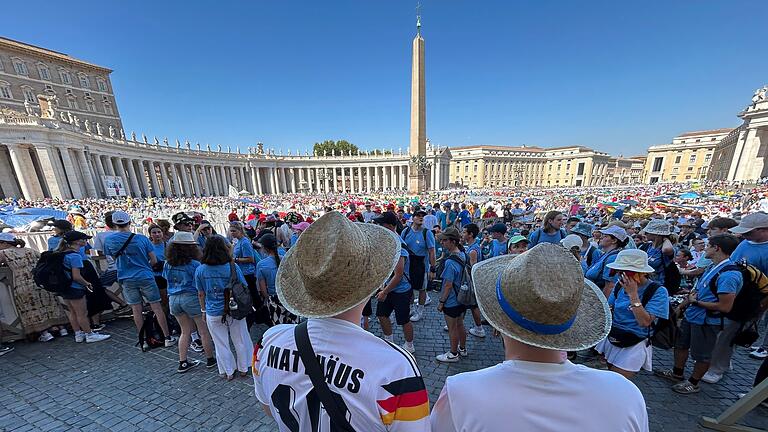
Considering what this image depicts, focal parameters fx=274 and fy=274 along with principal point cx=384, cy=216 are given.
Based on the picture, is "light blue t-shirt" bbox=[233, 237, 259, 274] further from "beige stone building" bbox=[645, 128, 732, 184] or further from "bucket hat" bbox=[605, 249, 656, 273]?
"beige stone building" bbox=[645, 128, 732, 184]

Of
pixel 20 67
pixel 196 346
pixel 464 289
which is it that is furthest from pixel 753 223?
pixel 20 67

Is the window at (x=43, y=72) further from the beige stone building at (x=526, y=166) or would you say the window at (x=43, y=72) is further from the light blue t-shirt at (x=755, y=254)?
the beige stone building at (x=526, y=166)

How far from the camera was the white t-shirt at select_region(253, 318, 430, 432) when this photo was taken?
1.06 meters

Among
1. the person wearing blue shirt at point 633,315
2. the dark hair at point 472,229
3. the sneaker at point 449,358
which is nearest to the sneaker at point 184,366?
the sneaker at point 449,358

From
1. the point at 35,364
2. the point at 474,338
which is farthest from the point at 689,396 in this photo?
the point at 35,364

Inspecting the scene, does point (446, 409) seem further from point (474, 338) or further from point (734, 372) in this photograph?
point (734, 372)

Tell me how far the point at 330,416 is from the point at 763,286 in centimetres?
471

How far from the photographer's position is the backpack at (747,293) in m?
2.97

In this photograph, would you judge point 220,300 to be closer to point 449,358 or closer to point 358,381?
point 358,381

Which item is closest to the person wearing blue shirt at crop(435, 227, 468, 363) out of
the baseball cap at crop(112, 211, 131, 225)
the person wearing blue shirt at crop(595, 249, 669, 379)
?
the person wearing blue shirt at crop(595, 249, 669, 379)

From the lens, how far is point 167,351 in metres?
4.35

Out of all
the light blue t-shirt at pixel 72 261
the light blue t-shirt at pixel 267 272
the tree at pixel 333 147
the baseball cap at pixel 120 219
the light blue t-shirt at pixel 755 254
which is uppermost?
the tree at pixel 333 147

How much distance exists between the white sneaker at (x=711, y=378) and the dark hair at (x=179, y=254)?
691cm

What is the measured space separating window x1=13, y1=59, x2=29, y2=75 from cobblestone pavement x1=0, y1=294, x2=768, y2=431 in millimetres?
56351
